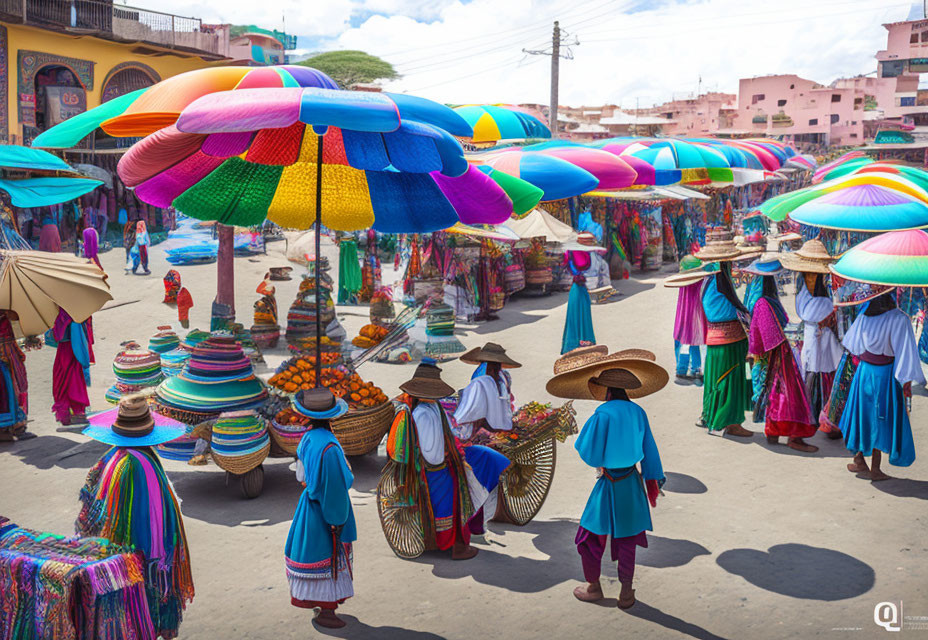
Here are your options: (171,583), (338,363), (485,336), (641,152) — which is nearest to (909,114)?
(641,152)

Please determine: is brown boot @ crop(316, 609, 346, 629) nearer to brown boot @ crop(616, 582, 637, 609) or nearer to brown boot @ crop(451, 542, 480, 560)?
brown boot @ crop(451, 542, 480, 560)

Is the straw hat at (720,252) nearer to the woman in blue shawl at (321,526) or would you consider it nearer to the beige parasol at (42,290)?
the woman in blue shawl at (321,526)

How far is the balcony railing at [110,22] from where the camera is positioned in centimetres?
2078

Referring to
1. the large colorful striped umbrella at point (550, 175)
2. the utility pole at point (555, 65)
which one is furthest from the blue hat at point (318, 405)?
the utility pole at point (555, 65)

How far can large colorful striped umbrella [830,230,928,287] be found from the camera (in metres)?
6.78

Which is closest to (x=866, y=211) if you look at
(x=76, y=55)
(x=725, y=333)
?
(x=725, y=333)

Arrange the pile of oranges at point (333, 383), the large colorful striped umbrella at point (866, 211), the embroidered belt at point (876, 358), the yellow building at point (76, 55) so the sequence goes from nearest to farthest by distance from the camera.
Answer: the embroidered belt at point (876, 358) → the pile of oranges at point (333, 383) → the large colorful striped umbrella at point (866, 211) → the yellow building at point (76, 55)

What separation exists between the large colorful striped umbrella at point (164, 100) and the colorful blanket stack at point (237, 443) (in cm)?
230

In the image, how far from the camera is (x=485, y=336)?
13.3 meters

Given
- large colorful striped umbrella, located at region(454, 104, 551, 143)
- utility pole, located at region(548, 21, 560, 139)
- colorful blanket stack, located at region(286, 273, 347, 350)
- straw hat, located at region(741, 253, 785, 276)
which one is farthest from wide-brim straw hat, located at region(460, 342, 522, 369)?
utility pole, located at region(548, 21, 560, 139)

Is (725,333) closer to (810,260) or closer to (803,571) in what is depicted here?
(810,260)

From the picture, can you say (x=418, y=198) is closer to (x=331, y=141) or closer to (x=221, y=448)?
(x=331, y=141)

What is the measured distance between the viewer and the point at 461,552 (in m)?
5.79

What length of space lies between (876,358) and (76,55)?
71.7 ft
